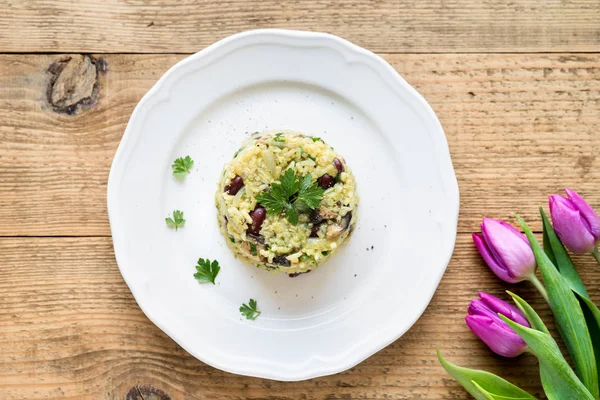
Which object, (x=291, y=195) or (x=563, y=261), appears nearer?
(x=291, y=195)

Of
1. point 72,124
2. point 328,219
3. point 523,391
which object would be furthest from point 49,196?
point 523,391

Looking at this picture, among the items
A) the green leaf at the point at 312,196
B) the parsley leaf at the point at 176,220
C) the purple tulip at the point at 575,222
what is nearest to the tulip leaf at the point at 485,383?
the purple tulip at the point at 575,222

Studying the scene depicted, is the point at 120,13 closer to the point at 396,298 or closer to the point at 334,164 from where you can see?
the point at 334,164

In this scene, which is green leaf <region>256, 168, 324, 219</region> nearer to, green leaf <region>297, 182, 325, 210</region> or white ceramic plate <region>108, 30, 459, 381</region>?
green leaf <region>297, 182, 325, 210</region>

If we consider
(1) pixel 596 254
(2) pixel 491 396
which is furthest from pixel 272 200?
(1) pixel 596 254

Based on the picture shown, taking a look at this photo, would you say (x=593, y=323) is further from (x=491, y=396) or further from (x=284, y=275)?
(x=284, y=275)

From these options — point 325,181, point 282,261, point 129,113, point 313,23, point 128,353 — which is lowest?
point 128,353
